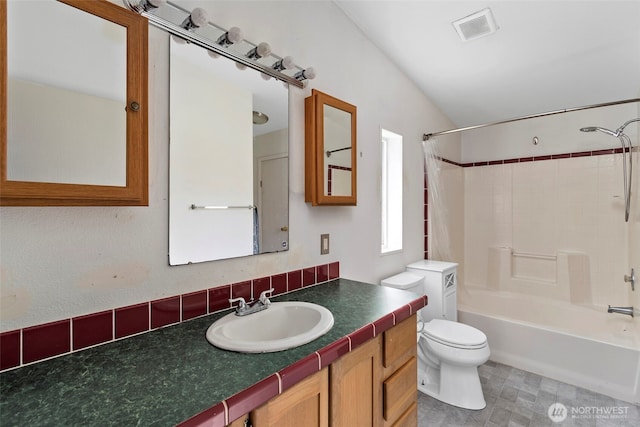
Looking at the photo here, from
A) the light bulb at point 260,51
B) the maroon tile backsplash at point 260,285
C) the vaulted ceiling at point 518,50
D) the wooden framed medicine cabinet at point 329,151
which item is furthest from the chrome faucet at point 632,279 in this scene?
the light bulb at point 260,51

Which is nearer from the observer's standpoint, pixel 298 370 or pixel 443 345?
pixel 298 370

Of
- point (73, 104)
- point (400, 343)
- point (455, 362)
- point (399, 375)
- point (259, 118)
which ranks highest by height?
point (259, 118)

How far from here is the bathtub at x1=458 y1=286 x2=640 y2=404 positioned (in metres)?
1.95

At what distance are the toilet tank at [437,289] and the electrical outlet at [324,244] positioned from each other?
983 mm

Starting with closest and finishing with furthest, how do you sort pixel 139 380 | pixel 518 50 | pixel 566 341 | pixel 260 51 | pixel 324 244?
1. pixel 139 380
2. pixel 260 51
3. pixel 324 244
4. pixel 518 50
5. pixel 566 341

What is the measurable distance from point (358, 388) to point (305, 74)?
1.37m

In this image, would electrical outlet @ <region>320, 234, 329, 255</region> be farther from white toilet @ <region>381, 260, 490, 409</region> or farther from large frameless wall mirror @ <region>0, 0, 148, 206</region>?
large frameless wall mirror @ <region>0, 0, 148, 206</region>

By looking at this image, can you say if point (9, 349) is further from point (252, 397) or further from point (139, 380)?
point (252, 397)

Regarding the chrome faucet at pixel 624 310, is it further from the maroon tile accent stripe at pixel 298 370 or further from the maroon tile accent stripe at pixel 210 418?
the maroon tile accent stripe at pixel 210 418

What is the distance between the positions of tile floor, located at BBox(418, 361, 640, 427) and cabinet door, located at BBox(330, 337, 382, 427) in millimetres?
953

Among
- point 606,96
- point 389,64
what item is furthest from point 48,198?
point 606,96

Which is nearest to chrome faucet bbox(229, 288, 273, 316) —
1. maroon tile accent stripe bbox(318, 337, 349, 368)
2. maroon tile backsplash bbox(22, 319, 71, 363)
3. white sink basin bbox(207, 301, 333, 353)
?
white sink basin bbox(207, 301, 333, 353)

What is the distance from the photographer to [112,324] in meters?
0.93

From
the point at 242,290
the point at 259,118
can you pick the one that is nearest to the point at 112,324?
the point at 242,290
